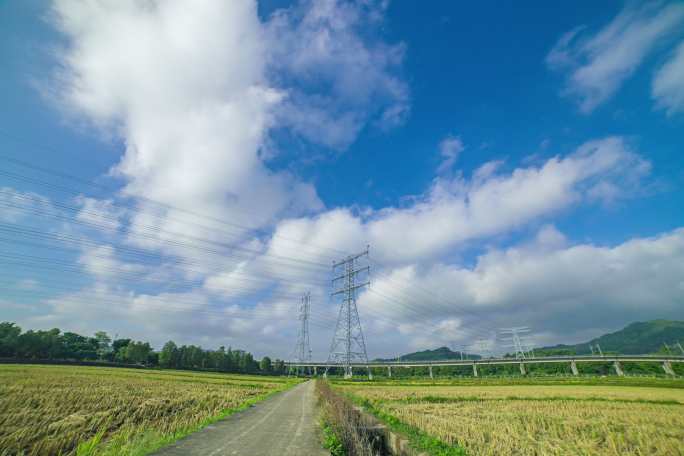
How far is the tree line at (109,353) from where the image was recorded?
309 ft

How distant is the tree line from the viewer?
9419cm

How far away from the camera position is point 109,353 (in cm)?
12812

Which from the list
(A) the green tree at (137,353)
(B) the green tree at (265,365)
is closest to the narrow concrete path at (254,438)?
(A) the green tree at (137,353)

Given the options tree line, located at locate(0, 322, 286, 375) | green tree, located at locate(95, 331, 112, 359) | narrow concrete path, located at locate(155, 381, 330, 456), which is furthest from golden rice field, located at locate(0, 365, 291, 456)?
green tree, located at locate(95, 331, 112, 359)

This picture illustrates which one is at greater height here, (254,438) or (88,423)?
(254,438)

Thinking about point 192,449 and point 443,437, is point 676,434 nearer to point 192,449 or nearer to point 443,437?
point 443,437

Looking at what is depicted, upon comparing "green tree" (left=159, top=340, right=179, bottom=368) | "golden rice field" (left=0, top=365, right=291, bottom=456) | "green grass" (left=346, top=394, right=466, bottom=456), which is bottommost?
"golden rice field" (left=0, top=365, right=291, bottom=456)

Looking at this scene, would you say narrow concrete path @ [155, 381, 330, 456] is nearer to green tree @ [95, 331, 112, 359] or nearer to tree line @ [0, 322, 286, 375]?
tree line @ [0, 322, 286, 375]

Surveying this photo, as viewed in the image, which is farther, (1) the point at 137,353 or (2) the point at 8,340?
(1) the point at 137,353

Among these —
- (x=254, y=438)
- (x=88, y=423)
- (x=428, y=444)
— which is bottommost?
(x=88, y=423)

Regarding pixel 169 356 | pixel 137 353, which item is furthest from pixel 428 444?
pixel 137 353

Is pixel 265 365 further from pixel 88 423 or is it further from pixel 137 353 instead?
pixel 88 423

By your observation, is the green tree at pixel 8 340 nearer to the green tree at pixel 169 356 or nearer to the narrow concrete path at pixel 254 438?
the green tree at pixel 169 356

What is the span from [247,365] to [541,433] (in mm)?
149500
